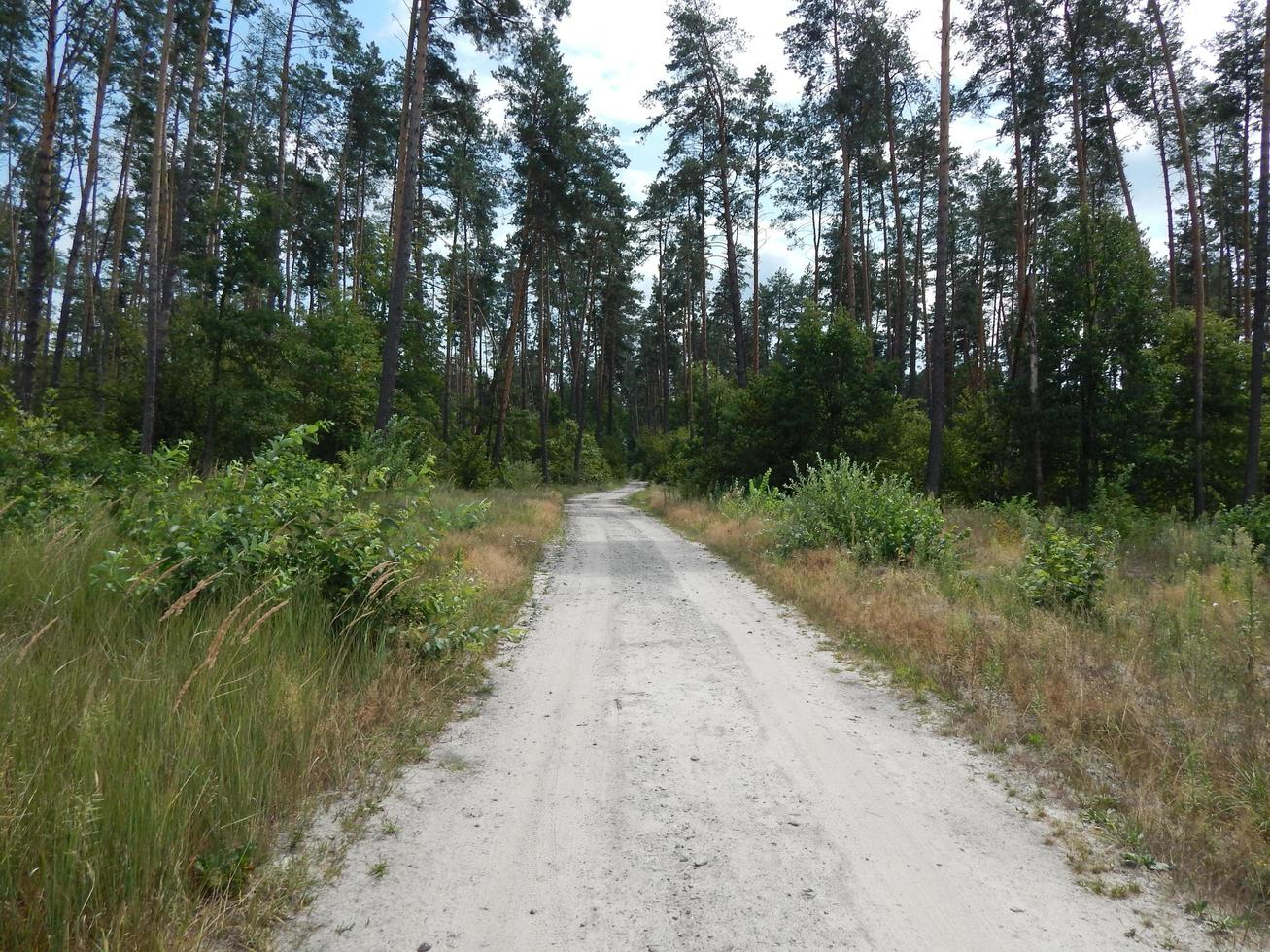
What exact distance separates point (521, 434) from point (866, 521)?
32608 mm

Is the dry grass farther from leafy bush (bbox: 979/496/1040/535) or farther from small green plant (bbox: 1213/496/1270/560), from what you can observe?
small green plant (bbox: 1213/496/1270/560)

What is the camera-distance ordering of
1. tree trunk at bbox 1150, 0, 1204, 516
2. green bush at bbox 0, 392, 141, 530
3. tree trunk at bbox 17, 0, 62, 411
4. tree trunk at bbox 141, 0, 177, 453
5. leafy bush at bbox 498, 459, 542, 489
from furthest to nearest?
leafy bush at bbox 498, 459, 542, 489 → tree trunk at bbox 1150, 0, 1204, 516 → tree trunk at bbox 141, 0, 177, 453 → tree trunk at bbox 17, 0, 62, 411 → green bush at bbox 0, 392, 141, 530

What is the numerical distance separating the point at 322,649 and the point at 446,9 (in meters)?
14.8

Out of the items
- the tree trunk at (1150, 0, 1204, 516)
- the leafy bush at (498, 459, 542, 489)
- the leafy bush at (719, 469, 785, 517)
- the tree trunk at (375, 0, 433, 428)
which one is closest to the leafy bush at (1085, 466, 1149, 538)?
the tree trunk at (1150, 0, 1204, 516)

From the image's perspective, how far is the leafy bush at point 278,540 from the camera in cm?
440

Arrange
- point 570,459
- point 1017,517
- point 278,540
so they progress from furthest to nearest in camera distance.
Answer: point 570,459
point 1017,517
point 278,540

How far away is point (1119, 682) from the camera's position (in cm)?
495

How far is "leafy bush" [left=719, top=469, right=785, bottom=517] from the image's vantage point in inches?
615

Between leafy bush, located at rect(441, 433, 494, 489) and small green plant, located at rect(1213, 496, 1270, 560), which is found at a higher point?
leafy bush, located at rect(441, 433, 494, 489)

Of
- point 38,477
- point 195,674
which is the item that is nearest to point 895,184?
point 38,477

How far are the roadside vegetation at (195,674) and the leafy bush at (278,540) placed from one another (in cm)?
2

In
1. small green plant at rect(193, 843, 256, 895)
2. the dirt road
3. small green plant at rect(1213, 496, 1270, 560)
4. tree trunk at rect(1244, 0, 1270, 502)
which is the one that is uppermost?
tree trunk at rect(1244, 0, 1270, 502)

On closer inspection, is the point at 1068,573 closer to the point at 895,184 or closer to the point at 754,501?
the point at 754,501

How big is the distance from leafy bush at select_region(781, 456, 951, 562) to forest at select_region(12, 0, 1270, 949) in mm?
90
